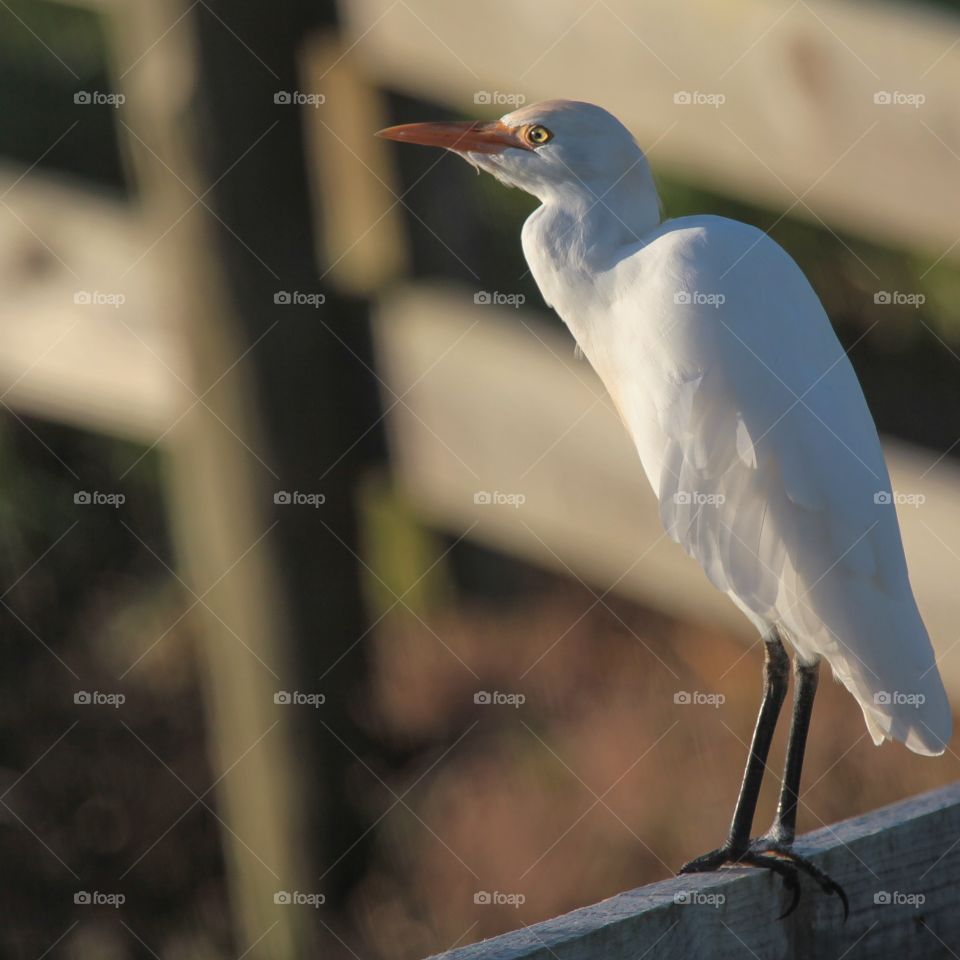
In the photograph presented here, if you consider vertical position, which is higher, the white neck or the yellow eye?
the yellow eye

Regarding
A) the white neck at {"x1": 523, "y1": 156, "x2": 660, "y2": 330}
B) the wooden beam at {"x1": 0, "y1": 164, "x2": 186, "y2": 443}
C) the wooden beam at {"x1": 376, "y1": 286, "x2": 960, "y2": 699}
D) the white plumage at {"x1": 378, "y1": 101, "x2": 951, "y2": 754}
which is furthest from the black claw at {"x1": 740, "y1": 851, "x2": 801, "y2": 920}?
the wooden beam at {"x1": 0, "y1": 164, "x2": 186, "y2": 443}

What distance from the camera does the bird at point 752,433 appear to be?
1050 mm

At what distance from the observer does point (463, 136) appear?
1.13 m

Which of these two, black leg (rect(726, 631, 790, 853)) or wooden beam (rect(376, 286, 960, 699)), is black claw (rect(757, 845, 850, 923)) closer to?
black leg (rect(726, 631, 790, 853))

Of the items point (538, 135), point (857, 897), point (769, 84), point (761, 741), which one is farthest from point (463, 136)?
point (857, 897)

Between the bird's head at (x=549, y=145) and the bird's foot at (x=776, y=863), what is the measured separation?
529 mm

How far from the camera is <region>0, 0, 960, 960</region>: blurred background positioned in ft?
3.85

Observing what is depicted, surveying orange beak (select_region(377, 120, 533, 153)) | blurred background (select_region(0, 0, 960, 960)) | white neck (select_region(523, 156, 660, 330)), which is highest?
orange beak (select_region(377, 120, 533, 153))

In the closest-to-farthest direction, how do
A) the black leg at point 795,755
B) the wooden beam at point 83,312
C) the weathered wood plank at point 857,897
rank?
the weathered wood plank at point 857,897, the black leg at point 795,755, the wooden beam at point 83,312

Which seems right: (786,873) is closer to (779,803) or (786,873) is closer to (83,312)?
(779,803)

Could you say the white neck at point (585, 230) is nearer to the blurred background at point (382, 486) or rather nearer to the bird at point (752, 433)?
the bird at point (752, 433)

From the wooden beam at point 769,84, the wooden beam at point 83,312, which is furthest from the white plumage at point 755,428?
the wooden beam at point 83,312

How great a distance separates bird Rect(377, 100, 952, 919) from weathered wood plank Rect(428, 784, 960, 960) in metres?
0.07

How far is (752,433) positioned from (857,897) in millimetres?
352
